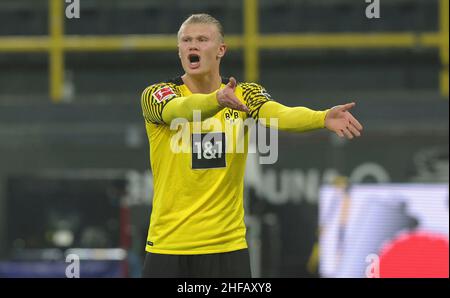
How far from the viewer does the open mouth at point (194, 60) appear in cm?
552

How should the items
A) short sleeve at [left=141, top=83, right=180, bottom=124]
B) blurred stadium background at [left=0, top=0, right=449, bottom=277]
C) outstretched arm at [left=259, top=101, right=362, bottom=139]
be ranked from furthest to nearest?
1. blurred stadium background at [left=0, top=0, right=449, bottom=277]
2. short sleeve at [left=141, top=83, right=180, bottom=124]
3. outstretched arm at [left=259, top=101, right=362, bottom=139]

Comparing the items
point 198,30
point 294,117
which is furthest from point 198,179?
point 198,30

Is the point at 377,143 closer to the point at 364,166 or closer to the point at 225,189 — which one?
the point at 364,166

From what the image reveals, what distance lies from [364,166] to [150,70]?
3329 millimetres

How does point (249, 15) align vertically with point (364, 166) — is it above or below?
above

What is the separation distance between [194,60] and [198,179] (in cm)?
63

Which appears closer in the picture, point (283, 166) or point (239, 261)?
point (239, 261)

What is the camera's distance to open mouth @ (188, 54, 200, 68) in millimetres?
5516

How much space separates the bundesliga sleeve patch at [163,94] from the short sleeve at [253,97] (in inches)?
15.6

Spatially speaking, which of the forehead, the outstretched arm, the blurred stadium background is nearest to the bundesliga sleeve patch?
the forehead

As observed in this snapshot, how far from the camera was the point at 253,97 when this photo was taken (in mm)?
5586

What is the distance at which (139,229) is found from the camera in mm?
10555

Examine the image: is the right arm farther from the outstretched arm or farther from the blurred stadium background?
the blurred stadium background
